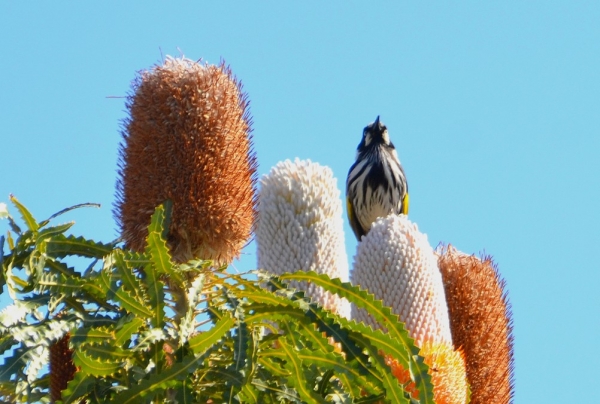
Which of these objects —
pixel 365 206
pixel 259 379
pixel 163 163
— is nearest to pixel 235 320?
pixel 259 379

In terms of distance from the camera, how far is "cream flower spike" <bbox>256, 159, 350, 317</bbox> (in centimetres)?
670

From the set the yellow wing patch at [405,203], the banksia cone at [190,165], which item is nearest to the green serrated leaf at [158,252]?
the banksia cone at [190,165]

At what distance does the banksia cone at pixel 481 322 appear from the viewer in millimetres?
8273

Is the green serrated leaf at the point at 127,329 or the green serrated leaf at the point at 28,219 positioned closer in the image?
the green serrated leaf at the point at 127,329

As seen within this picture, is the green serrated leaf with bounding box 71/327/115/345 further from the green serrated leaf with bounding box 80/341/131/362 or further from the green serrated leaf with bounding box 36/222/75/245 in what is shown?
the green serrated leaf with bounding box 36/222/75/245

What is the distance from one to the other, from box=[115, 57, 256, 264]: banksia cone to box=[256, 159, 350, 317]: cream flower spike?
7.9 inches

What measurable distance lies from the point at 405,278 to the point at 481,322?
1.99m

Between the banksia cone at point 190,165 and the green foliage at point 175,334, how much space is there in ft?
1.99

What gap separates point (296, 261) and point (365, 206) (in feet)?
22.9

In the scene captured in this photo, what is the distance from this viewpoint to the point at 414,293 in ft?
22.0

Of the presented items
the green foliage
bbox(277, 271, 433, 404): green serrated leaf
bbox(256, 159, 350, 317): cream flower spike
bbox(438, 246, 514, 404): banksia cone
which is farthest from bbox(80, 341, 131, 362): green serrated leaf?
bbox(438, 246, 514, 404): banksia cone

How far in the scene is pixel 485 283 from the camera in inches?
348

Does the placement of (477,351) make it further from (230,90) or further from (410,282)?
(230,90)

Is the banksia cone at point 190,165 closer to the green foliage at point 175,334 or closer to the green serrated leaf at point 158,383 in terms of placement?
the green foliage at point 175,334
